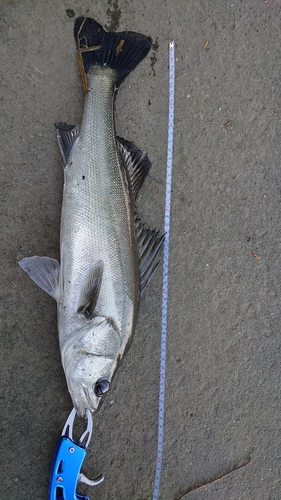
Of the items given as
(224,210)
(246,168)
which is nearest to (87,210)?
(224,210)

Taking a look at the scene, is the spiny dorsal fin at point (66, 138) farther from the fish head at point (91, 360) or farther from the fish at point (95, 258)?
the fish head at point (91, 360)

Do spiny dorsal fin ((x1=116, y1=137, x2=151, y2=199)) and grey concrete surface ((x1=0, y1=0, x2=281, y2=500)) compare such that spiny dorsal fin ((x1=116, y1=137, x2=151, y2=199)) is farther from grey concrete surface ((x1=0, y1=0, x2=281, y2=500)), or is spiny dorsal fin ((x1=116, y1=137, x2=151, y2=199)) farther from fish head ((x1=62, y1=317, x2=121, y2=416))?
fish head ((x1=62, y1=317, x2=121, y2=416))

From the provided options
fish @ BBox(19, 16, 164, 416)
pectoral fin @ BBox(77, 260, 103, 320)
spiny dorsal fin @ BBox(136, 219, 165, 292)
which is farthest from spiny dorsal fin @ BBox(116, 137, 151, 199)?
pectoral fin @ BBox(77, 260, 103, 320)

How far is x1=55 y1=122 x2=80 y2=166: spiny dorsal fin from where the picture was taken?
242cm

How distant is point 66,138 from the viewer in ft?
8.00

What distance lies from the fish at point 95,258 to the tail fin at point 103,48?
0.29 feet

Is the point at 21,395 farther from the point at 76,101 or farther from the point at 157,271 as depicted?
the point at 76,101

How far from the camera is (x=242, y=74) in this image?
Answer: 301 centimetres

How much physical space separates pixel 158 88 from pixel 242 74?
0.68 metres

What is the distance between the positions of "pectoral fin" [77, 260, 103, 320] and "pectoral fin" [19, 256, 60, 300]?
219mm

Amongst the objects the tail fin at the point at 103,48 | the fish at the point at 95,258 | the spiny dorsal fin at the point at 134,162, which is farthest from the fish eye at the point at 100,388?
the tail fin at the point at 103,48

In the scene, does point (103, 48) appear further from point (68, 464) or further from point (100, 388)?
point (68, 464)

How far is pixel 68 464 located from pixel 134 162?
75.8 inches

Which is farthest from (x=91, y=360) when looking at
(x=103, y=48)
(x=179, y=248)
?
(x=103, y=48)
